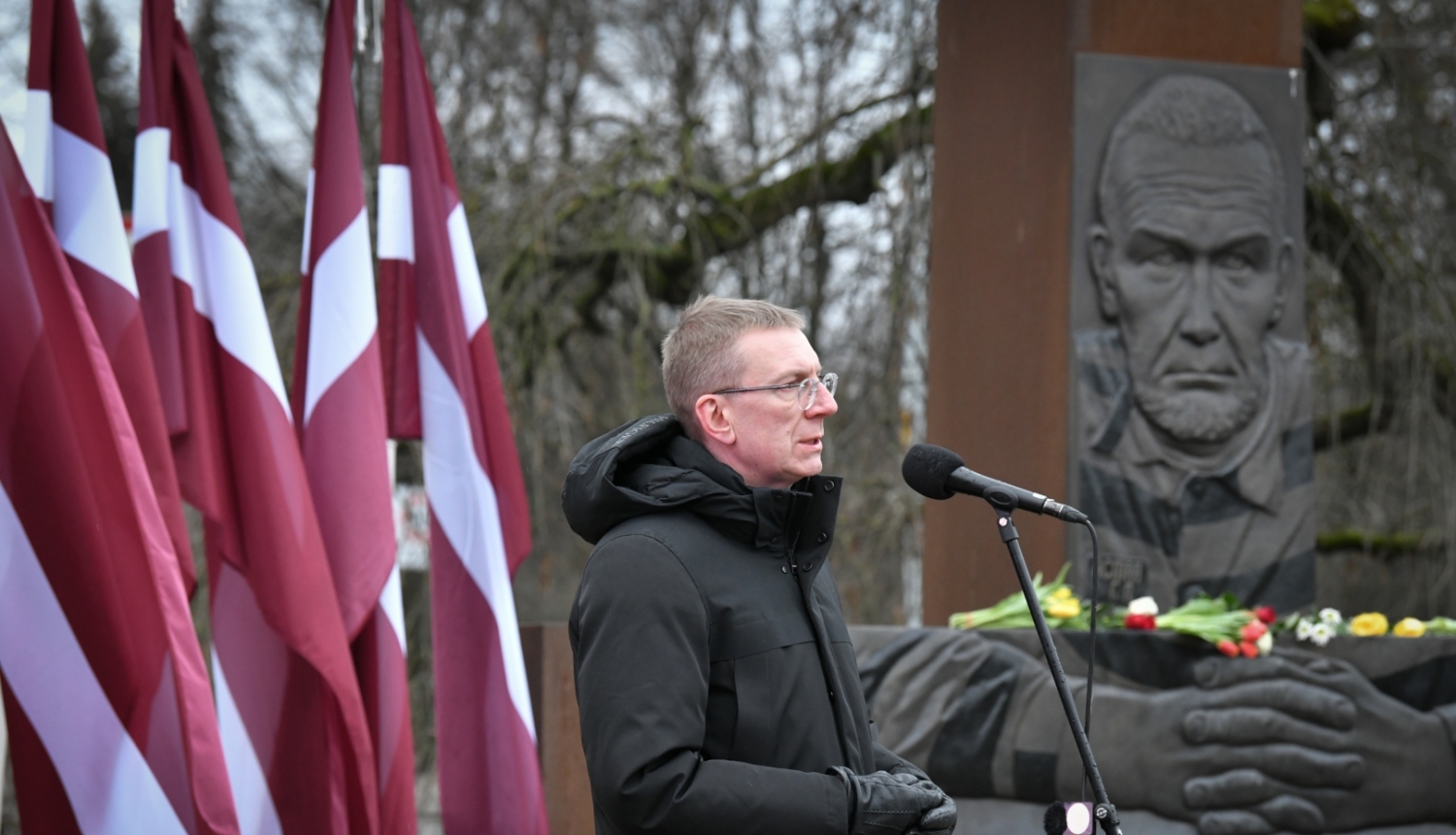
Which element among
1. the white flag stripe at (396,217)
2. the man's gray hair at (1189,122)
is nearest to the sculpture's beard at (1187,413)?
the man's gray hair at (1189,122)

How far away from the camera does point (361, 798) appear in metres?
3.94

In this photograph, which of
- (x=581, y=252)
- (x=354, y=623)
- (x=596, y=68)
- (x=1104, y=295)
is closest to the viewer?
(x=354, y=623)

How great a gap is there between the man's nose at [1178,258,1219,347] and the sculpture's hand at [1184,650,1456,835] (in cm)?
128

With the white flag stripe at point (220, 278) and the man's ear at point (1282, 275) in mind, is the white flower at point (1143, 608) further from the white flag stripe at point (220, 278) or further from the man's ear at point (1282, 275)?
the white flag stripe at point (220, 278)

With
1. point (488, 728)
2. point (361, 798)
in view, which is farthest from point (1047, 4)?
point (361, 798)

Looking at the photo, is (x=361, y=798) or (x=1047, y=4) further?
(x=1047, y=4)

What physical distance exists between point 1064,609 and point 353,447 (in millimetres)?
2358

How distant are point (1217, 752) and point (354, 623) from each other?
9.13 ft

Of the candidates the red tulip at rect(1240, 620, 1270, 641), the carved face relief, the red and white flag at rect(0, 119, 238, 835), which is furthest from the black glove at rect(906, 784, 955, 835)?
the carved face relief

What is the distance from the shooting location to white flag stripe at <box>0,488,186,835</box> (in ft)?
10.4

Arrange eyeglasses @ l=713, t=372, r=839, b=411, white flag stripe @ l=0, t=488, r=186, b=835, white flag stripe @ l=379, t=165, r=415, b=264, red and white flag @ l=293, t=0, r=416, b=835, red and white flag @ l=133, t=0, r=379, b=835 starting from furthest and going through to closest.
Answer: white flag stripe @ l=379, t=165, r=415, b=264 → red and white flag @ l=293, t=0, r=416, b=835 → red and white flag @ l=133, t=0, r=379, b=835 → white flag stripe @ l=0, t=488, r=186, b=835 → eyeglasses @ l=713, t=372, r=839, b=411

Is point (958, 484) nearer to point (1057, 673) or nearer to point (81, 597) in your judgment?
point (1057, 673)

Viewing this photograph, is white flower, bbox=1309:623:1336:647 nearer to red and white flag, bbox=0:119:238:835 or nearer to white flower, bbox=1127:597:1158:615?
white flower, bbox=1127:597:1158:615

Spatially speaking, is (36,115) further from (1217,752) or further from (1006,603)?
(1217,752)
